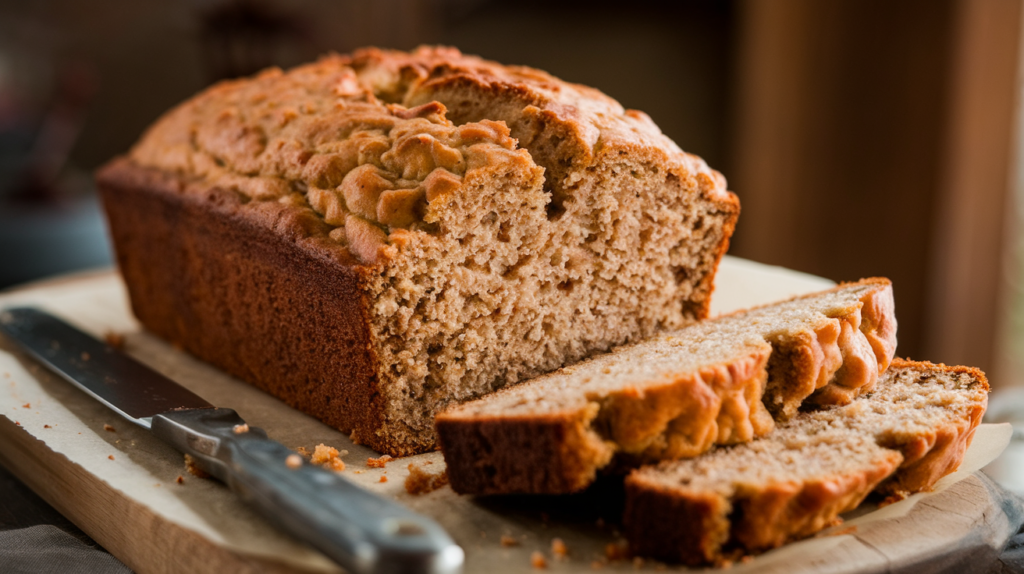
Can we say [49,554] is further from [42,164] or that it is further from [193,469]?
[42,164]

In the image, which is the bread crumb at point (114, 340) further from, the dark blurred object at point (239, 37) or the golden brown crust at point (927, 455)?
the dark blurred object at point (239, 37)

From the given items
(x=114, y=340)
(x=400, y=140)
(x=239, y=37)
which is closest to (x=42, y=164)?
(x=239, y=37)

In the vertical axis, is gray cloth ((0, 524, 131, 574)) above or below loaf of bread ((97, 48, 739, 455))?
below

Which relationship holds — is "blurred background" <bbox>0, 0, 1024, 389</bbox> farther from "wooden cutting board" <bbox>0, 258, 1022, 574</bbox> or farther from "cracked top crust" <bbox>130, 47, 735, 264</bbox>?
"wooden cutting board" <bbox>0, 258, 1022, 574</bbox>

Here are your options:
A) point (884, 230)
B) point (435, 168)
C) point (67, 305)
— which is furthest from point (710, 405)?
point (884, 230)

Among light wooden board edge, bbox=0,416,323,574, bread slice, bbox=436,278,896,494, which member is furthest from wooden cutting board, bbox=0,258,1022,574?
bread slice, bbox=436,278,896,494
